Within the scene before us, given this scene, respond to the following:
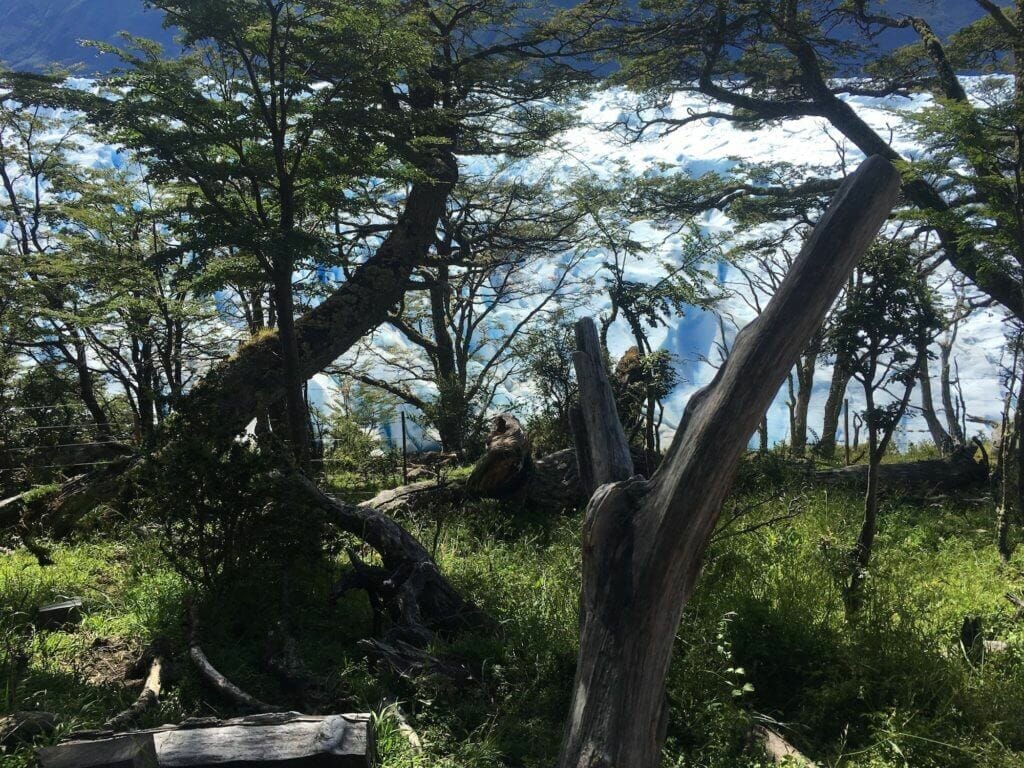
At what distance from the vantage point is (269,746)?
2.47 meters

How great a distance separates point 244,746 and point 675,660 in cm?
196

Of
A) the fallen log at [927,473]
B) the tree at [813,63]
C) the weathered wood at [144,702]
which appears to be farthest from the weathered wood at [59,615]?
the tree at [813,63]

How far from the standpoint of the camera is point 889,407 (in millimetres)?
5043

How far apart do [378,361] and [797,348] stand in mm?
12467

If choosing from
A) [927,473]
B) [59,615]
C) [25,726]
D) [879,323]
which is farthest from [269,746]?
[927,473]

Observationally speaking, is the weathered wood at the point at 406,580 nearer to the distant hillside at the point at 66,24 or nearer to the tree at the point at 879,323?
the tree at the point at 879,323

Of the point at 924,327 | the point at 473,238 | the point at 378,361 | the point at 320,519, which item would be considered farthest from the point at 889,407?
the point at 378,361

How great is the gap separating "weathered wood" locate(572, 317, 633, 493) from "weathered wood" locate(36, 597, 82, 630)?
3.13 metres

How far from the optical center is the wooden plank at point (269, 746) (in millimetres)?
2424

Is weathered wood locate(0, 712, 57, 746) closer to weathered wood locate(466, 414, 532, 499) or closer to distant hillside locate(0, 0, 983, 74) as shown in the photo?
weathered wood locate(466, 414, 532, 499)

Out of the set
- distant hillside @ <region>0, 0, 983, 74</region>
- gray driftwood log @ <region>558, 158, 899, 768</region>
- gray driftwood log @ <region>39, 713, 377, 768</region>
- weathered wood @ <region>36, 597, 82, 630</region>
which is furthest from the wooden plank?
distant hillside @ <region>0, 0, 983, 74</region>

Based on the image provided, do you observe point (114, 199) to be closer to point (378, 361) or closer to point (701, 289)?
point (378, 361)

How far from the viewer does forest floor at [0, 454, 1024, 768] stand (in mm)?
3064

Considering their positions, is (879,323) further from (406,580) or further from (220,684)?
(220,684)
